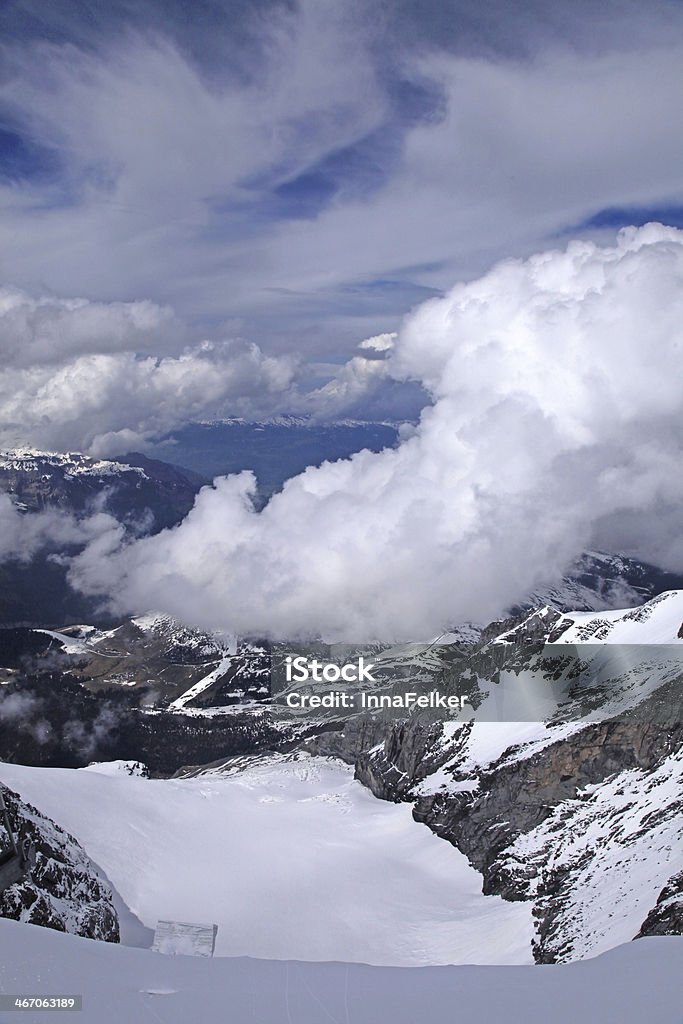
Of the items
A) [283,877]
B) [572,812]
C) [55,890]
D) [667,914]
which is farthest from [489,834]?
[55,890]

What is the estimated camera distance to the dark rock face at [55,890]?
63125 mm

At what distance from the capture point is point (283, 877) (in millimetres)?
137125

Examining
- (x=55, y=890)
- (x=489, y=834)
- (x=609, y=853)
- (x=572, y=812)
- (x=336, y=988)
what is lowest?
(x=489, y=834)

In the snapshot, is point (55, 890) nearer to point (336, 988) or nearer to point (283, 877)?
point (336, 988)

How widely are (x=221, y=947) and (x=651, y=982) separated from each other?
10589 cm

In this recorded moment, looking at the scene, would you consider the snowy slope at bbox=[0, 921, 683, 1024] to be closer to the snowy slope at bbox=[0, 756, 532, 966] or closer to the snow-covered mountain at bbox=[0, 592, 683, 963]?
the snow-covered mountain at bbox=[0, 592, 683, 963]

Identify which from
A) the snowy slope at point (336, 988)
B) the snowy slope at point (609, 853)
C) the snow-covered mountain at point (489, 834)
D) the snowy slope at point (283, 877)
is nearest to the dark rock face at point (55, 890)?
the snowy slope at point (283, 877)

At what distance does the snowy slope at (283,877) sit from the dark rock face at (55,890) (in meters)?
26.4

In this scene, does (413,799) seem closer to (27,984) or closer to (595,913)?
(595,913)

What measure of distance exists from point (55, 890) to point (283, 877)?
75.4 metres

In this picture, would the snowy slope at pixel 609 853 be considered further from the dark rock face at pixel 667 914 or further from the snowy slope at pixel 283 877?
the snowy slope at pixel 283 877

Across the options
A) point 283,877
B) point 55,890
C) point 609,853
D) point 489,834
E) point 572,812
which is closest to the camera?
point 55,890

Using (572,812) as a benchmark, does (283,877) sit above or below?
below

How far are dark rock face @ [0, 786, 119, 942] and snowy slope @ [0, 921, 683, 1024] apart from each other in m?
53.2
